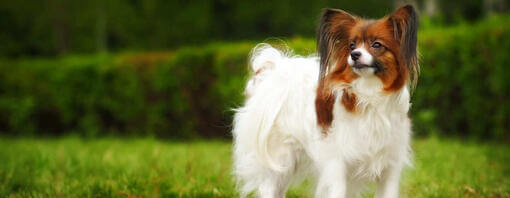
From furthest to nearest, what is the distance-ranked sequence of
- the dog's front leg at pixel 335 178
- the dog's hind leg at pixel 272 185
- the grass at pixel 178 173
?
the grass at pixel 178 173 → the dog's hind leg at pixel 272 185 → the dog's front leg at pixel 335 178

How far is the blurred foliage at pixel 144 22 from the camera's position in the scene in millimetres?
21688

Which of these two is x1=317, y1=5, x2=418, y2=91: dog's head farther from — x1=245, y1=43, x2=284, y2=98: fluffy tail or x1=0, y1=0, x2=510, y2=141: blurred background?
x1=0, y1=0, x2=510, y2=141: blurred background

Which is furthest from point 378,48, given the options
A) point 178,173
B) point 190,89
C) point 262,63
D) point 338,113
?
point 190,89

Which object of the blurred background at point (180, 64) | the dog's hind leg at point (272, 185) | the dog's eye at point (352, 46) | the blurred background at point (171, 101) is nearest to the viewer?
the dog's eye at point (352, 46)

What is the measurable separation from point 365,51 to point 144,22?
62.7 feet

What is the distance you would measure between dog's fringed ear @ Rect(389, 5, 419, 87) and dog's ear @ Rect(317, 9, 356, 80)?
0.34 m

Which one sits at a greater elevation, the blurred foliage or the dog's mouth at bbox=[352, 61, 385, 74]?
the dog's mouth at bbox=[352, 61, 385, 74]

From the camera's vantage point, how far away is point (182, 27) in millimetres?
21828

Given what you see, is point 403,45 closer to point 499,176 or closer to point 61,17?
point 499,176

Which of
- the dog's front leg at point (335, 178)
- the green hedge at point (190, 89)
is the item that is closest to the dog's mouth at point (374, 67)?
the dog's front leg at point (335, 178)

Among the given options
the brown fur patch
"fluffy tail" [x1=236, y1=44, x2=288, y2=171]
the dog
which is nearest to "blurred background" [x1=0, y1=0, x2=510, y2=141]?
"fluffy tail" [x1=236, y1=44, x2=288, y2=171]

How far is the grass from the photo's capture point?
216 inches

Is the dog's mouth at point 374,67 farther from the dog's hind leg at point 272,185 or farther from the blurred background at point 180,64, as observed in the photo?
the blurred background at point 180,64

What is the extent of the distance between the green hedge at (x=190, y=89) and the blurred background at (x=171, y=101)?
25mm
